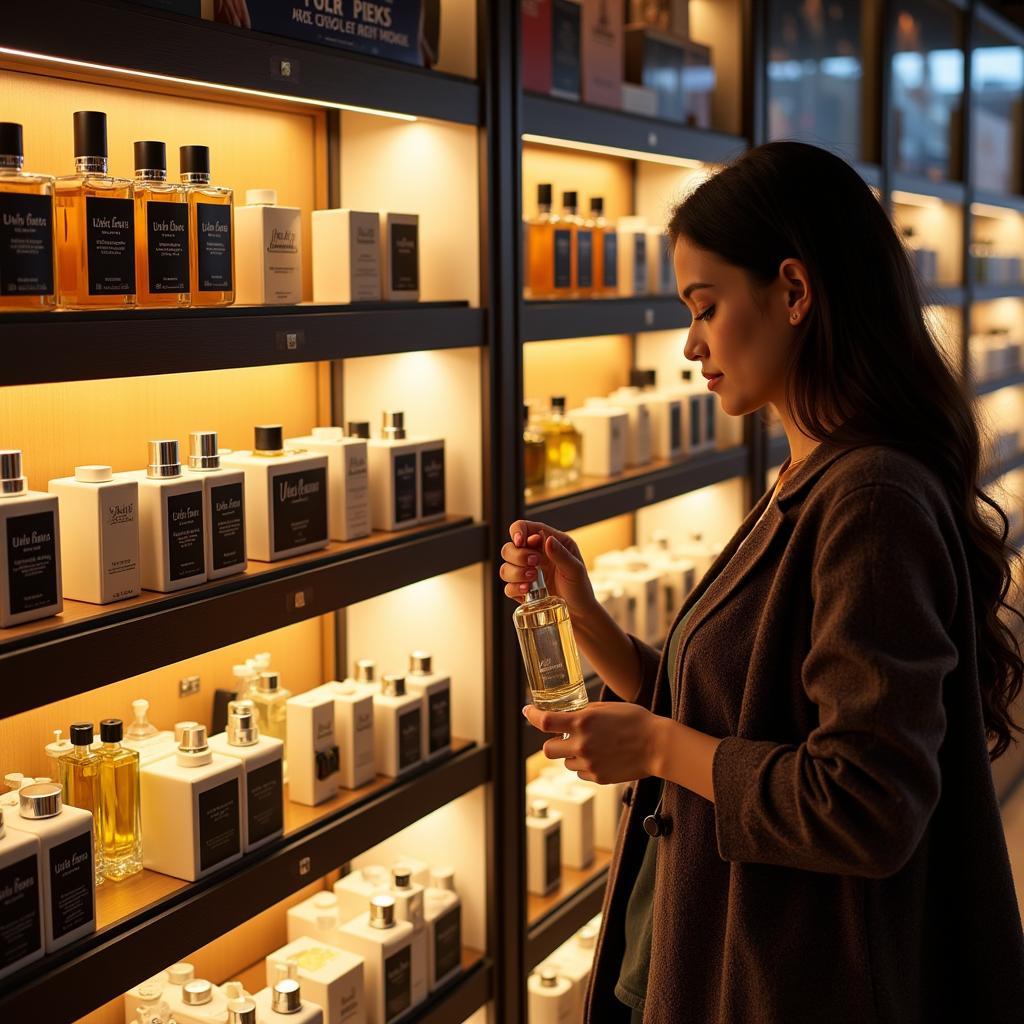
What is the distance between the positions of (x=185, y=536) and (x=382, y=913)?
0.76m

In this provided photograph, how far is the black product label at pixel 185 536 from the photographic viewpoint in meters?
1.62

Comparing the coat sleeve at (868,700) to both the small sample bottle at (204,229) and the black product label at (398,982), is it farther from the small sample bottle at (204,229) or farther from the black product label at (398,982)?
the black product label at (398,982)

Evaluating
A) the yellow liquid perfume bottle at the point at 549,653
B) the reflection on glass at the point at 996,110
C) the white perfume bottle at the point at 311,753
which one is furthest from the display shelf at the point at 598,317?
the reflection on glass at the point at 996,110

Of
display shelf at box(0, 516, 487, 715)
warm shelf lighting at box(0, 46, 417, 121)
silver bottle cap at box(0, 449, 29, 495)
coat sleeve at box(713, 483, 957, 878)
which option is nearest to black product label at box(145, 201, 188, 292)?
warm shelf lighting at box(0, 46, 417, 121)

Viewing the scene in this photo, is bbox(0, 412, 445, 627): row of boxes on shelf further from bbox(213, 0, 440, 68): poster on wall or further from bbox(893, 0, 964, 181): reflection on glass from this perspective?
bbox(893, 0, 964, 181): reflection on glass

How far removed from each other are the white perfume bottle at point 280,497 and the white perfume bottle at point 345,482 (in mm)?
47

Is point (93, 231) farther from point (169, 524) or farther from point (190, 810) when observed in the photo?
point (190, 810)

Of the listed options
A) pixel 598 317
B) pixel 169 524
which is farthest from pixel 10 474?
pixel 598 317

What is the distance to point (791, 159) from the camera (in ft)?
4.19

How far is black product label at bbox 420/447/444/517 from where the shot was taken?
2.12 m

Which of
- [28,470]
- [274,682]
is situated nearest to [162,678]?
[274,682]

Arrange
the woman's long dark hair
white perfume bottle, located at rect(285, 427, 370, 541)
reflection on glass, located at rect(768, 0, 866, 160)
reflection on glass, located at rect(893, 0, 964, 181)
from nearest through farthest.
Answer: the woman's long dark hair
white perfume bottle, located at rect(285, 427, 370, 541)
reflection on glass, located at rect(768, 0, 866, 160)
reflection on glass, located at rect(893, 0, 964, 181)

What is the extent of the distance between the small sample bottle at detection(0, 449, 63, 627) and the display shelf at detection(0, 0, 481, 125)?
0.46 metres

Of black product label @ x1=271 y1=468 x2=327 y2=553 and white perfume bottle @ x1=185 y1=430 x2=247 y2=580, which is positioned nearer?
white perfume bottle @ x1=185 y1=430 x2=247 y2=580
